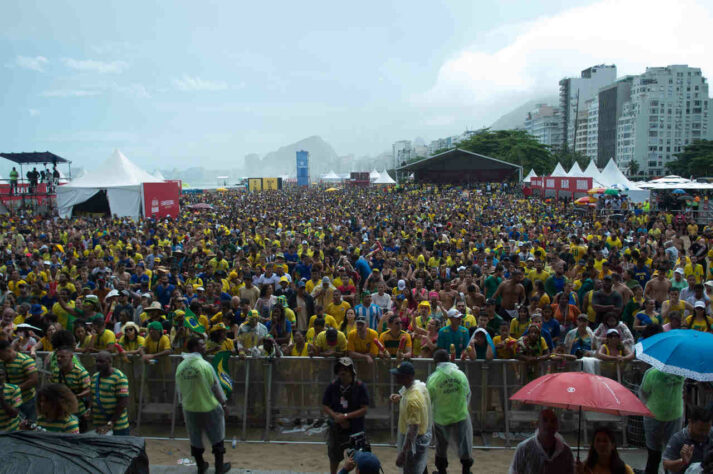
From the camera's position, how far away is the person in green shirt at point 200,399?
510 cm

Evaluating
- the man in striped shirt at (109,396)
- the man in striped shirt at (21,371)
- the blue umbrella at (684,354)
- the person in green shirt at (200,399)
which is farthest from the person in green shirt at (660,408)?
the man in striped shirt at (21,371)

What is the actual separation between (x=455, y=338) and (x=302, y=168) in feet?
270

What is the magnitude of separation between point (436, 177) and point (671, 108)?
10188cm

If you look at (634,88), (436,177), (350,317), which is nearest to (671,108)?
(634,88)

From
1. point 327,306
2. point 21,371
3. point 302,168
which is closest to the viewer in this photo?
point 21,371

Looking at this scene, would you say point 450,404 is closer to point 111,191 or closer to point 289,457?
point 289,457

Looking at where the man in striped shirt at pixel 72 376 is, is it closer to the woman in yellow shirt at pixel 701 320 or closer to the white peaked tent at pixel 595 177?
the woman in yellow shirt at pixel 701 320

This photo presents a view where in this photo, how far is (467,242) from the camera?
1519cm

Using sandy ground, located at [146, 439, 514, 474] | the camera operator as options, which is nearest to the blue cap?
the camera operator

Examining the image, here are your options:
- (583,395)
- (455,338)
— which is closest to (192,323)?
(455,338)

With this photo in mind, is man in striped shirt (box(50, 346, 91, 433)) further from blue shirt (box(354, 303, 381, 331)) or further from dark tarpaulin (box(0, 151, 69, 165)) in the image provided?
dark tarpaulin (box(0, 151, 69, 165))

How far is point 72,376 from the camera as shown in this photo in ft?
16.4

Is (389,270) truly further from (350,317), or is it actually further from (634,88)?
(634,88)

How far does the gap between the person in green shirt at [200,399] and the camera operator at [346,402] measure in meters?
1.16
